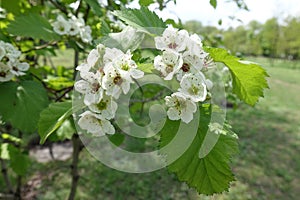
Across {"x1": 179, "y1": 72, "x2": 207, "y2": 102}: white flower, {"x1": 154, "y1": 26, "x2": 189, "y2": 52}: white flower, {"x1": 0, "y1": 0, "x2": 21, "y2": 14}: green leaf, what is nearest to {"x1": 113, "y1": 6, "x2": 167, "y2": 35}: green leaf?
{"x1": 154, "y1": 26, "x2": 189, "y2": 52}: white flower

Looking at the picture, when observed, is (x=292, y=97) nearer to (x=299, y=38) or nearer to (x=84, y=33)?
(x=84, y=33)

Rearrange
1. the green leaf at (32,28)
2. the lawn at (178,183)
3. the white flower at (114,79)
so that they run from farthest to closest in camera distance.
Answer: the lawn at (178,183) → the green leaf at (32,28) → the white flower at (114,79)

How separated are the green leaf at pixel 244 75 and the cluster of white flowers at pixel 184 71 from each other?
0.14 ft

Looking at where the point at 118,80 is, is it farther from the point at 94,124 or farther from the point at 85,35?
the point at 85,35

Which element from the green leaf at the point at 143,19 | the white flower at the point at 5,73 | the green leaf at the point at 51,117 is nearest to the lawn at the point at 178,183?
the white flower at the point at 5,73

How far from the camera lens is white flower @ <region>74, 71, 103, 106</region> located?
0.62m

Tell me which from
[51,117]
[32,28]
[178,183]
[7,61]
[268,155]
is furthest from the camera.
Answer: [268,155]

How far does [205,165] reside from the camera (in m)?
0.65

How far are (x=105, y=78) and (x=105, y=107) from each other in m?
0.07

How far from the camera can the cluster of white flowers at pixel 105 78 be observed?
61cm

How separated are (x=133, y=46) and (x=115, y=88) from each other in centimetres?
18

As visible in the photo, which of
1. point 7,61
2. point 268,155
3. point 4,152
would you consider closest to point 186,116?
point 7,61

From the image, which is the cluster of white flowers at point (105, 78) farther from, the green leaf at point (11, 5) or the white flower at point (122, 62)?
the green leaf at point (11, 5)

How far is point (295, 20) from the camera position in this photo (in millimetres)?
23641
